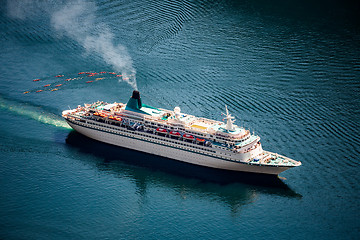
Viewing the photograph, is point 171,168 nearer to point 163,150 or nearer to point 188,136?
point 163,150

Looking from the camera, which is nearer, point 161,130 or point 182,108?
point 161,130

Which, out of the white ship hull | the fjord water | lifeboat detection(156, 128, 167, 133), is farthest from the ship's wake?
lifeboat detection(156, 128, 167, 133)

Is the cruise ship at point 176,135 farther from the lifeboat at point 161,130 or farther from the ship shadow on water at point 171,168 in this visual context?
the ship shadow on water at point 171,168

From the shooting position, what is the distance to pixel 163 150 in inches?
3841

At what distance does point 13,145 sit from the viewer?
324 feet

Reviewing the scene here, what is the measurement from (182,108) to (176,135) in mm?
14175

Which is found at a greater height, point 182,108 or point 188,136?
point 182,108

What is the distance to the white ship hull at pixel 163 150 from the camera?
302 feet

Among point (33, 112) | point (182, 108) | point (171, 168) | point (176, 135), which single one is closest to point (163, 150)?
point (176, 135)

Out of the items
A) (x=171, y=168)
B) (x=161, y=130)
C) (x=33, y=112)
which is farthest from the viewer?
(x=33, y=112)

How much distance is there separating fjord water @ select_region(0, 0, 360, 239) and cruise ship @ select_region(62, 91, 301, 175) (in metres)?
2.54

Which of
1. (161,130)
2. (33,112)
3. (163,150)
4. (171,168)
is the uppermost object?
(33,112)

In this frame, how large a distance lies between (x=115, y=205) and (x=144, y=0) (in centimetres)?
8618

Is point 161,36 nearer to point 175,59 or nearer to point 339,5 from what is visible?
point 175,59
